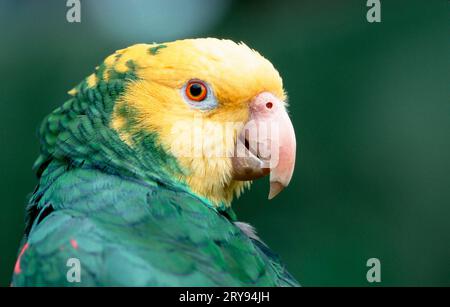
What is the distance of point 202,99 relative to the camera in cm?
145

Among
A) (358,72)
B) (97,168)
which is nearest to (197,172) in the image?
(97,168)

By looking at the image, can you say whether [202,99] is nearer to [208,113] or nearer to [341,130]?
[208,113]

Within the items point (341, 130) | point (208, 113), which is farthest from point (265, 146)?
point (341, 130)

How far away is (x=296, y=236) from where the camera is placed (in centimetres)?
299

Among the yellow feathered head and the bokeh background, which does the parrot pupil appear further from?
the bokeh background

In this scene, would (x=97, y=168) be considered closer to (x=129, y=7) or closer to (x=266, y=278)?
(x=266, y=278)

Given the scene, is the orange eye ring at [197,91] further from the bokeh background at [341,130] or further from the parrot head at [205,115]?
the bokeh background at [341,130]

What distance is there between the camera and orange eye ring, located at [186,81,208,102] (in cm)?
145

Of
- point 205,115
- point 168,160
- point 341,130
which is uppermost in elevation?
point 341,130

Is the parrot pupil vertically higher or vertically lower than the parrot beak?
higher

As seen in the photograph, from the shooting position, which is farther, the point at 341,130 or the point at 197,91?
the point at 341,130

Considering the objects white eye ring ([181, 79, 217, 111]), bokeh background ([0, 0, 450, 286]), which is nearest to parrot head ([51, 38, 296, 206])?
white eye ring ([181, 79, 217, 111])

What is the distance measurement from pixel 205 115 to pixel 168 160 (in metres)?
0.17
